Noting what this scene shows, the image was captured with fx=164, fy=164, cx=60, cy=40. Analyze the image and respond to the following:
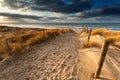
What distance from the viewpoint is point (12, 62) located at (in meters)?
9.25

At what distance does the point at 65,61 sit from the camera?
357 inches

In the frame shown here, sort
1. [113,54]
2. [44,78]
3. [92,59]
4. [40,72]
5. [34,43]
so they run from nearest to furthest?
[44,78] → [40,72] → [92,59] → [113,54] → [34,43]

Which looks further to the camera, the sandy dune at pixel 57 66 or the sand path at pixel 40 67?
the sand path at pixel 40 67

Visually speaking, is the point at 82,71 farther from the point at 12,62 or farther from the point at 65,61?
the point at 12,62

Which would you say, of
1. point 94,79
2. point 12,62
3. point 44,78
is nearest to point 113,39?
point 94,79

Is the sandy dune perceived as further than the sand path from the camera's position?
No

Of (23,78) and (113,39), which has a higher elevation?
(113,39)

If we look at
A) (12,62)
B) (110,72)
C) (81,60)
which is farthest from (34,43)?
(110,72)

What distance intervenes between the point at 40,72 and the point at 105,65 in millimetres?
3138

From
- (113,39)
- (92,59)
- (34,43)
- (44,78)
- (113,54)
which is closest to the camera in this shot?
(113,39)

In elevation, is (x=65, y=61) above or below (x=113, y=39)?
below

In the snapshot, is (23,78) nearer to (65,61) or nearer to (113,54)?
(65,61)

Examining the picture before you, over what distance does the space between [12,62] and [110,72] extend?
5.31 m

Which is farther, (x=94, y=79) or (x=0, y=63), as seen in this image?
(x=0, y=63)
